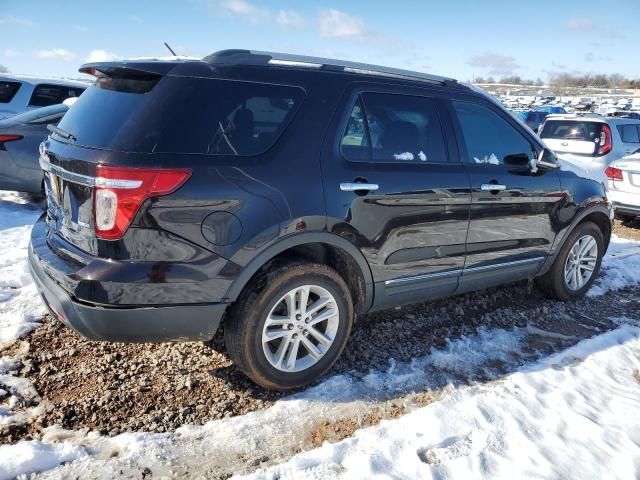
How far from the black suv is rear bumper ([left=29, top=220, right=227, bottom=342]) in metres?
0.01

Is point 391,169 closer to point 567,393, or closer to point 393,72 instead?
point 393,72

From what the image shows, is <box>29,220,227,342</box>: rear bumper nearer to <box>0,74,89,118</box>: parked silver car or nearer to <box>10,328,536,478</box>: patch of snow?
<box>10,328,536,478</box>: patch of snow

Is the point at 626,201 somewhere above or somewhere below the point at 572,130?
below

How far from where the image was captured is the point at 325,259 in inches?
129

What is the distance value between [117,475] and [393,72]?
291cm

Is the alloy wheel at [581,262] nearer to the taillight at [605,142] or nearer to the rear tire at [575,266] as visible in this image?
the rear tire at [575,266]

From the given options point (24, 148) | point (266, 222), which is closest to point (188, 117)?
point (266, 222)

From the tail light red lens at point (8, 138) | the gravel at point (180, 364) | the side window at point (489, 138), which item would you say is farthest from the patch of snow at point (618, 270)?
the tail light red lens at point (8, 138)

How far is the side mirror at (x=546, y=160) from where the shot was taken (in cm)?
417

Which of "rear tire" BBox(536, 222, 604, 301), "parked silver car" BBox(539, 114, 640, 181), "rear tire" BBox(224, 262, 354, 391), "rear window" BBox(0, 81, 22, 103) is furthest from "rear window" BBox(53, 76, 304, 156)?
"parked silver car" BBox(539, 114, 640, 181)

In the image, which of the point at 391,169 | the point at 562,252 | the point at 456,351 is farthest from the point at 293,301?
the point at 562,252

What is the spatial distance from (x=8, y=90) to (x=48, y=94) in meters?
0.67

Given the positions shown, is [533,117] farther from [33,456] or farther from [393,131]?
[33,456]

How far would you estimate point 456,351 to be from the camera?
12.3 ft
